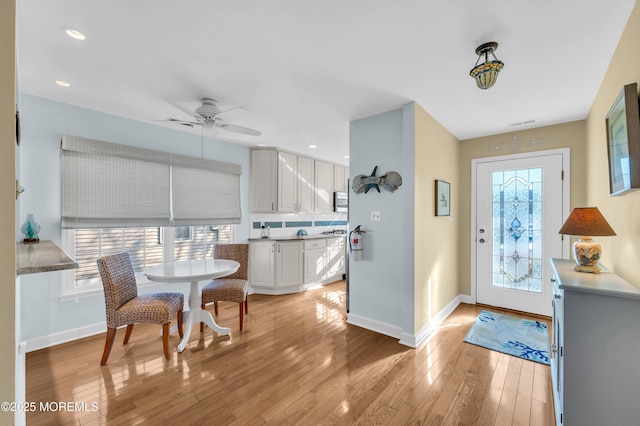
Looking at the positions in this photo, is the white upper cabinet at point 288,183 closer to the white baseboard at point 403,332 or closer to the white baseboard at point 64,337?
the white baseboard at point 403,332

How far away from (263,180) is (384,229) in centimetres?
235

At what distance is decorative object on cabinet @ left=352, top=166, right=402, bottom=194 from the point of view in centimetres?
297

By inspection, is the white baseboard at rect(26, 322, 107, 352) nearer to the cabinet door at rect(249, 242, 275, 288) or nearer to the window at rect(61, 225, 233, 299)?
the window at rect(61, 225, 233, 299)

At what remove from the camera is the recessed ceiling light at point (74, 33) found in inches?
67.9

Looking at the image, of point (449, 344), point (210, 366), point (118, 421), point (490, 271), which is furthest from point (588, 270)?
point (118, 421)

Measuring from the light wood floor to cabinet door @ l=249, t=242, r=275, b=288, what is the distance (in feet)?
4.68

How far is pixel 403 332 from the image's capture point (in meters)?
2.85

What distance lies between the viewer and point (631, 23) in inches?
62.8

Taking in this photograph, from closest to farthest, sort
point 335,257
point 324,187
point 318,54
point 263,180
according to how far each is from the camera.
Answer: point 318,54 < point 263,180 < point 335,257 < point 324,187

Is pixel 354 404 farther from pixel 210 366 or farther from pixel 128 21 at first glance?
pixel 128 21

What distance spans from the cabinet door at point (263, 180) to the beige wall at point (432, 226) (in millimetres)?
2462

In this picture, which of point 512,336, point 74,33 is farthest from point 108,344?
point 512,336

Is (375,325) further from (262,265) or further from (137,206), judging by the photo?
(137,206)

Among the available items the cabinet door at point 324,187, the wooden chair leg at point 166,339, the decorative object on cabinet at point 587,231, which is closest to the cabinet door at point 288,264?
the cabinet door at point 324,187
